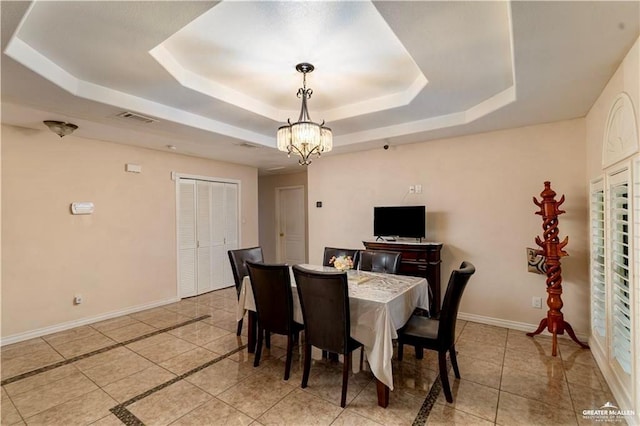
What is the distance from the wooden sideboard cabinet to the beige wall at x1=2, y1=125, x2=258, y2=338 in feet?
11.9

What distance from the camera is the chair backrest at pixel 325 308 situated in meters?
2.10

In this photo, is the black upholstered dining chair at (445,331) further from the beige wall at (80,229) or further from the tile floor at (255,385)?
the beige wall at (80,229)

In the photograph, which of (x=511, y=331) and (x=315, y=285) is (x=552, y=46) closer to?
(x=315, y=285)

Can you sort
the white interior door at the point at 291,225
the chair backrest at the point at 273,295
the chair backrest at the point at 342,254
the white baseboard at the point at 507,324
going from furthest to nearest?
the white interior door at the point at 291,225 → the chair backrest at the point at 342,254 → the white baseboard at the point at 507,324 → the chair backrest at the point at 273,295

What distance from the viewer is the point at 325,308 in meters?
2.20

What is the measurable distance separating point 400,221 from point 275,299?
227cm

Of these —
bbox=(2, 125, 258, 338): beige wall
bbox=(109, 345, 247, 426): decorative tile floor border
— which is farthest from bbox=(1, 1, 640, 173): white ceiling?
bbox=(109, 345, 247, 426): decorative tile floor border

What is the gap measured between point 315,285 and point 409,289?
0.86 metres

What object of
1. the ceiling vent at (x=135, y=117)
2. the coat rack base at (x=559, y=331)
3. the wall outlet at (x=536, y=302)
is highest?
the ceiling vent at (x=135, y=117)

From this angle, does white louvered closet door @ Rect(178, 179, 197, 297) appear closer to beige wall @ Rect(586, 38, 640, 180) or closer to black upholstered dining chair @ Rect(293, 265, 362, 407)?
black upholstered dining chair @ Rect(293, 265, 362, 407)

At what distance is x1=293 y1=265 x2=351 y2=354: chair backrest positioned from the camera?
2098 mm

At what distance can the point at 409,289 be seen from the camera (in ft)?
8.29

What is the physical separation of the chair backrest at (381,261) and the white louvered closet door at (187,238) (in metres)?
3.15

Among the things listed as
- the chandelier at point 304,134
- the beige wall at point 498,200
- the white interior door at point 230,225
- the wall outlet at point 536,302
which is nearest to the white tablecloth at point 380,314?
the chandelier at point 304,134
